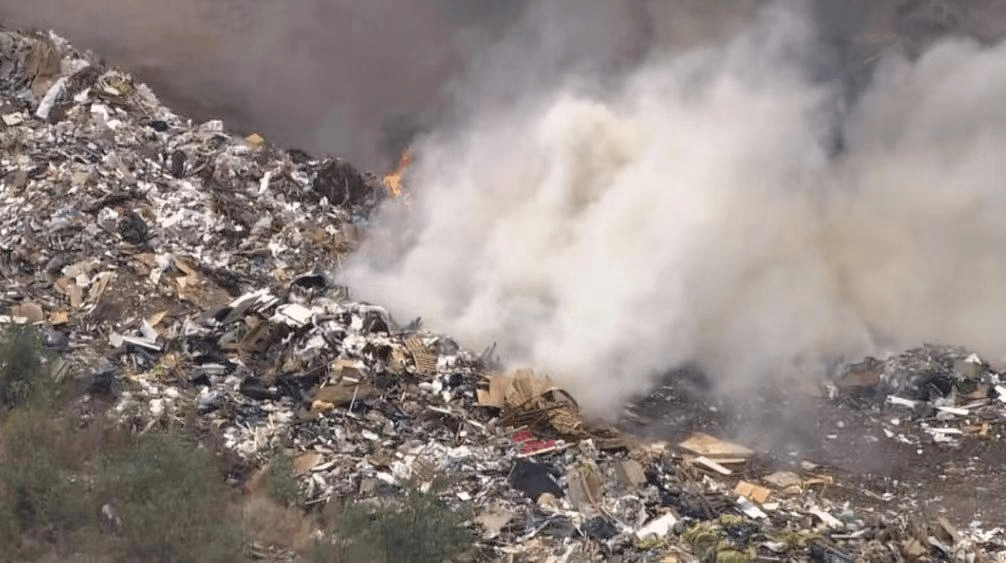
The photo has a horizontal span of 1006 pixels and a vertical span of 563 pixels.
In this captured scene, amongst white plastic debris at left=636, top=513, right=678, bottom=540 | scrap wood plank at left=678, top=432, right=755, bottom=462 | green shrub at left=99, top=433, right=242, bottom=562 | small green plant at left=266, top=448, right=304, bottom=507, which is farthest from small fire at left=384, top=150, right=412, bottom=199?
white plastic debris at left=636, top=513, right=678, bottom=540

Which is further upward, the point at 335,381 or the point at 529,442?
the point at 335,381

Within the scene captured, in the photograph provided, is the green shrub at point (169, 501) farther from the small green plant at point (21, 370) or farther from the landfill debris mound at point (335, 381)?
the small green plant at point (21, 370)

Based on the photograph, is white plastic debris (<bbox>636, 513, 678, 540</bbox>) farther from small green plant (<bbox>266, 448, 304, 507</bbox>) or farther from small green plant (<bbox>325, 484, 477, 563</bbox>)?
small green plant (<bbox>266, 448, 304, 507</bbox>)

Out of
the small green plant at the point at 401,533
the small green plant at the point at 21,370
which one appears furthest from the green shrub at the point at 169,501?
the small green plant at the point at 21,370

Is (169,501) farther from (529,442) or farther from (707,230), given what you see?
(707,230)

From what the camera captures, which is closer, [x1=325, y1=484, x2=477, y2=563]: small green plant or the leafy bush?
the leafy bush

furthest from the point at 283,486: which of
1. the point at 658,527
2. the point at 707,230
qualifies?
the point at 707,230
